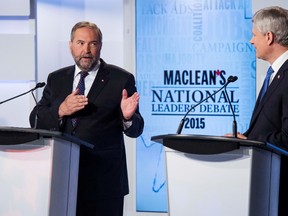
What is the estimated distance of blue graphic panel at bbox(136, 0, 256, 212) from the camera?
19.2ft

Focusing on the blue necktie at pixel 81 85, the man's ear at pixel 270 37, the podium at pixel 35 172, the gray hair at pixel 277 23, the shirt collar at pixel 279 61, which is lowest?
the podium at pixel 35 172

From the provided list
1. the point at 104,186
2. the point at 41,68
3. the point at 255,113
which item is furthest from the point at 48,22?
the point at 255,113

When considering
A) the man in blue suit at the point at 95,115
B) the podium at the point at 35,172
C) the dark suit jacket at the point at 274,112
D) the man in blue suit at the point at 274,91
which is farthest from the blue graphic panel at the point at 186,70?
the podium at the point at 35,172

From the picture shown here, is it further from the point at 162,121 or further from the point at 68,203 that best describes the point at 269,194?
the point at 162,121

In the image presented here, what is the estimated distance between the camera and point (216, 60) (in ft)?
19.4

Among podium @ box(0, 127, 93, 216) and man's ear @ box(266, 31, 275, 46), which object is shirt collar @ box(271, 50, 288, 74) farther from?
podium @ box(0, 127, 93, 216)

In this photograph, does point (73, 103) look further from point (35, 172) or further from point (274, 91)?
point (274, 91)

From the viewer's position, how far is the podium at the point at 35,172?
3119 mm

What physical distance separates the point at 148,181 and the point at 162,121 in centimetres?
54

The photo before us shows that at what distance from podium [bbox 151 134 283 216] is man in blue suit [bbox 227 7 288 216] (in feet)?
0.32

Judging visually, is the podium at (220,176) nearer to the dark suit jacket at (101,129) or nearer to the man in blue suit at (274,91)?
the man in blue suit at (274,91)

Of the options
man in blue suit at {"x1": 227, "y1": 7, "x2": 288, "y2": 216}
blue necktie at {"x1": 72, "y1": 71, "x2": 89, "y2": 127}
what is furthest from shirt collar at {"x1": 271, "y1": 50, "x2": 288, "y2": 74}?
blue necktie at {"x1": 72, "y1": 71, "x2": 89, "y2": 127}

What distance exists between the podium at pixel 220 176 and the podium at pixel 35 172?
48cm

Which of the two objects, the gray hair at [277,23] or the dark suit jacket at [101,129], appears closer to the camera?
the gray hair at [277,23]
